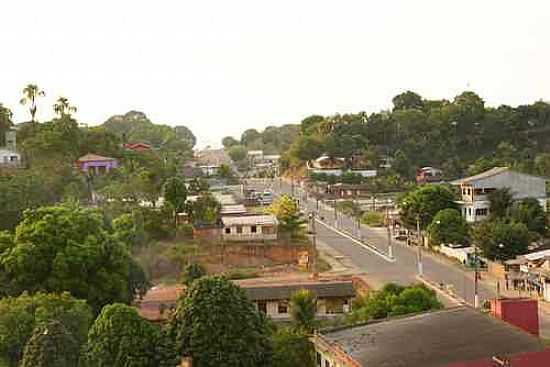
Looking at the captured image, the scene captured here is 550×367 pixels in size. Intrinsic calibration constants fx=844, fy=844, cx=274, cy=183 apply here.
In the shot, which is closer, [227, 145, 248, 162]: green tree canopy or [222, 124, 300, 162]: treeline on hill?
[227, 145, 248, 162]: green tree canopy

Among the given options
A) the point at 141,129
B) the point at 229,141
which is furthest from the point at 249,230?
the point at 229,141

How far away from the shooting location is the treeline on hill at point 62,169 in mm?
33944

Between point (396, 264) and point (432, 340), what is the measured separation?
58.0ft

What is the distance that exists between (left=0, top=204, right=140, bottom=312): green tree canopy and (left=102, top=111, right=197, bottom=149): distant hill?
56.4m

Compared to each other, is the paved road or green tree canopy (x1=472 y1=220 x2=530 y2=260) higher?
green tree canopy (x1=472 y1=220 x2=530 y2=260)

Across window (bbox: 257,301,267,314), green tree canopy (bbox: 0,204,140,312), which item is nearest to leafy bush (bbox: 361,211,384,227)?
window (bbox: 257,301,267,314)

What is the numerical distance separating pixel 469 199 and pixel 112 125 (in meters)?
68.1

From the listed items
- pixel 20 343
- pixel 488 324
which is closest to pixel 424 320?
pixel 488 324

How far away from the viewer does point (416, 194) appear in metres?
39.3

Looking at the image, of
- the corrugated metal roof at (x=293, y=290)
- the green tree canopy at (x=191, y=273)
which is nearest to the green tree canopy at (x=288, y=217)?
the green tree canopy at (x=191, y=273)

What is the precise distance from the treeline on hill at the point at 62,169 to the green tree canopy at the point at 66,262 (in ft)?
27.0

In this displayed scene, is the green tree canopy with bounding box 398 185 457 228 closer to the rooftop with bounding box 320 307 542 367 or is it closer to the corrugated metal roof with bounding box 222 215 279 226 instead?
the corrugated metal roof with bounding box 222 215 279 226

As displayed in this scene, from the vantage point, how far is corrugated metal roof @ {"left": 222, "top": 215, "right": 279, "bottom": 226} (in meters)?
37.6

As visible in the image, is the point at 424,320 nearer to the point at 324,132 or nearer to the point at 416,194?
the point at 416,194
